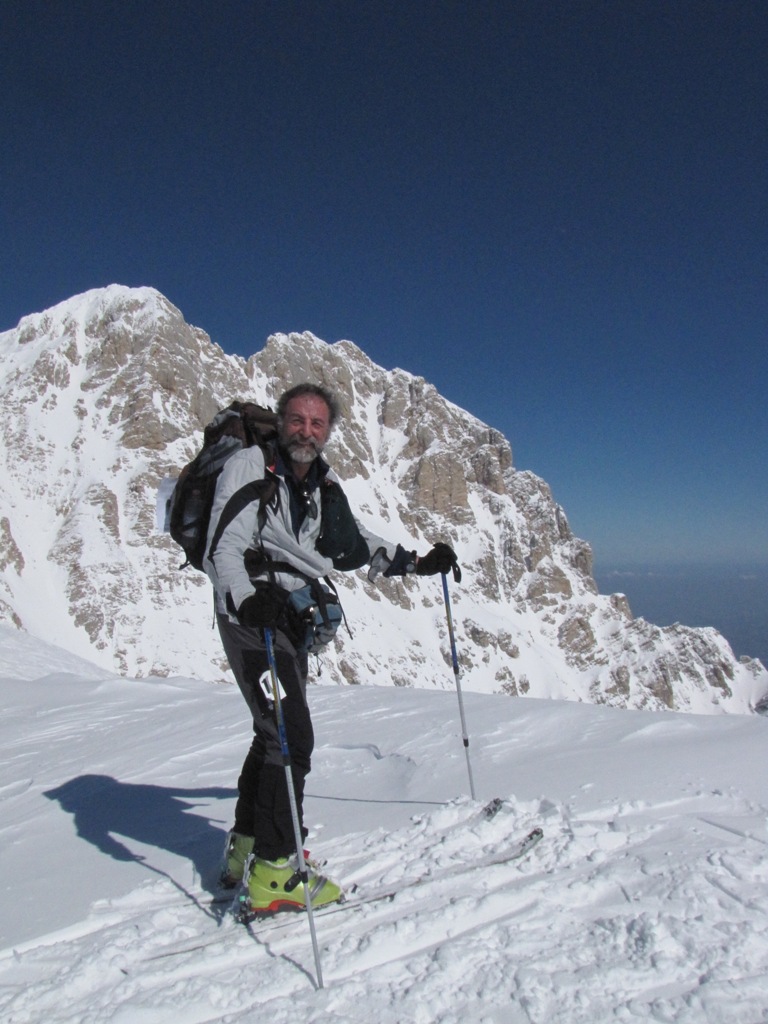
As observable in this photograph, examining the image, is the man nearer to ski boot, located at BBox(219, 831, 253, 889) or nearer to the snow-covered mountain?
ski boot, located at BBox(219, 831, 253, 889)

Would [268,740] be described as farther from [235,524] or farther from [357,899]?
[235,524]

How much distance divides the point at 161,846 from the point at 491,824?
245 cm

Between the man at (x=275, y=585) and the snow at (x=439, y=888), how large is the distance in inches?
11.8

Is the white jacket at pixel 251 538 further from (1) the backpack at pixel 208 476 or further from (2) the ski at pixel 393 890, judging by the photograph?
(2) the ski at pixel 393 890

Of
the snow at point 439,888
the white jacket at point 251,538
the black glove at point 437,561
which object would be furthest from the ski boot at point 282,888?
the black glove at point 437,561

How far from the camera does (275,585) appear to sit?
3.89m

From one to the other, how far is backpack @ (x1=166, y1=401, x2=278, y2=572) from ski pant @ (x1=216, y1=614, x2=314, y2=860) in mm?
514

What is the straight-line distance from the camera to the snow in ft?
8.66

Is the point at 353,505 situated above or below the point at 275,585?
above

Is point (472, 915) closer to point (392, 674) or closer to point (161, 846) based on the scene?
point (161, 846)

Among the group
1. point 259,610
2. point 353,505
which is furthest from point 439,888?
point 353,505

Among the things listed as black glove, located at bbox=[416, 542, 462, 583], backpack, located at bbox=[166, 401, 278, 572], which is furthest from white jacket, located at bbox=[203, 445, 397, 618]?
black glove, located at bbox=[416, 542, 462, 583]

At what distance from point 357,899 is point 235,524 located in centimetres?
219

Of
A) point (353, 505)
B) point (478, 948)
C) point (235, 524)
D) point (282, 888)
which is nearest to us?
point (478, 948)
